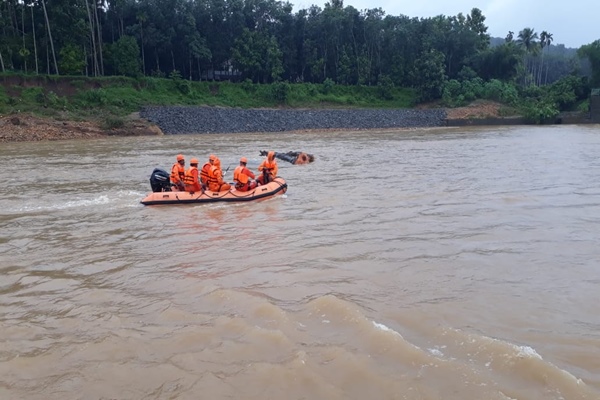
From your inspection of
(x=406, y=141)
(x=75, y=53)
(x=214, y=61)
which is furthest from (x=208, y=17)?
(x=406, y=141)

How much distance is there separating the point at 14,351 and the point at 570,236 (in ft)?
27.0

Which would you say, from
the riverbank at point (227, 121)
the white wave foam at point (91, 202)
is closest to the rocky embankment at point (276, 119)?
the riverbank at point (227, 121)

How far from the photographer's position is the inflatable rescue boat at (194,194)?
12.7m

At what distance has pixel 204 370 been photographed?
16.1 feet

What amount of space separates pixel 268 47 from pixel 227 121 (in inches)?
643

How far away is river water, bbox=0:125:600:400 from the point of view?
477cm

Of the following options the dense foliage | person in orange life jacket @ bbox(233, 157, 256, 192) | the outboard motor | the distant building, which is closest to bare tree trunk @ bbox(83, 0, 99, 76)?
the dense foliage

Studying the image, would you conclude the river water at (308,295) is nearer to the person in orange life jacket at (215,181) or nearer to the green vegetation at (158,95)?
the person in orange life jacket at (215,181)

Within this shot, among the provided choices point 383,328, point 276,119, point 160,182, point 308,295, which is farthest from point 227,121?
point 383,328

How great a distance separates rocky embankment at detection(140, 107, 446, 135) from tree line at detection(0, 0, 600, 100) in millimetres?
8498

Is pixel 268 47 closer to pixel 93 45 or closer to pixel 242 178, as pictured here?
pixel 93 45

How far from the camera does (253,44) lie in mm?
54906

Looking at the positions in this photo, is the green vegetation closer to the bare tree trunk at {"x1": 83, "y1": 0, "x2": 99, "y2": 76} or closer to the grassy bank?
the grassy bank

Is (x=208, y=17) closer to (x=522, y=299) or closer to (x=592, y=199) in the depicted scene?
(x=592, y=199)
